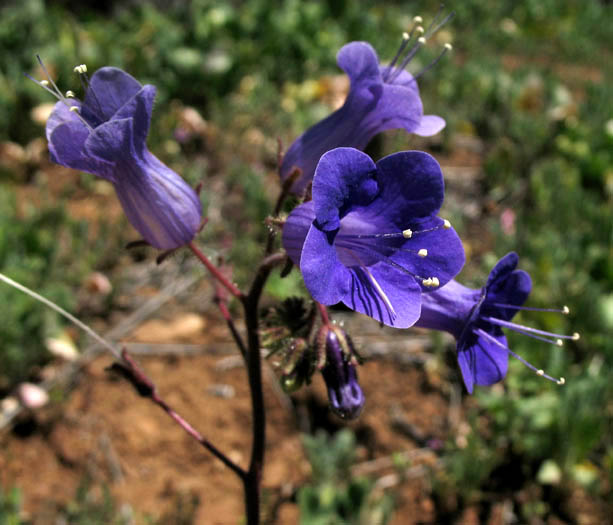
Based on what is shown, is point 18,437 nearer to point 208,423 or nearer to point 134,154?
point 208,423

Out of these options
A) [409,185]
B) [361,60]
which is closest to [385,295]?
[409,185]

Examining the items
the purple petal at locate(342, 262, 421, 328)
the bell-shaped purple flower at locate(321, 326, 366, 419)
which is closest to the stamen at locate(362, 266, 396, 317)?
the purple petal at locate(342, 262, 421, 328)

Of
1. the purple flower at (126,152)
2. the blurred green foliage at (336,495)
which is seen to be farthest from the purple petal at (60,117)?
the blurred green foliage at (336,495)

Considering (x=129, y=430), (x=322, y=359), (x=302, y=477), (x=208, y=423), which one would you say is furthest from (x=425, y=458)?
(x=322, y=359)

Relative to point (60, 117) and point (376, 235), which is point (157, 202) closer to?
point (60, 117)

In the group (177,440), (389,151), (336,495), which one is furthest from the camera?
(389,151)

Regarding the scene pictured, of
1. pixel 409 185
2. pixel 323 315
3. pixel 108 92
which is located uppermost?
pixel 409 185

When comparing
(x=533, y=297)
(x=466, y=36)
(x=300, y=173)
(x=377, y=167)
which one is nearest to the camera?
(x=377, y=167)

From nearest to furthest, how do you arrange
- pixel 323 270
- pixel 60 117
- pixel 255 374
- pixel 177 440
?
pixel 323 270, pixel 60 117, pixel 255 374, pixel 177 440
